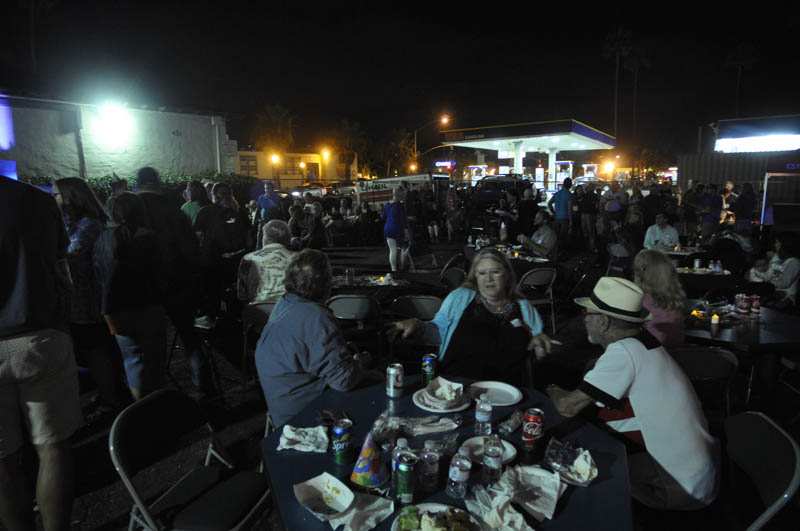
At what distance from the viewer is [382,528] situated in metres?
1.76

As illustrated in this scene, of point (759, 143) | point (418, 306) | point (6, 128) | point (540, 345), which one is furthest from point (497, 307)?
point (759, 143)

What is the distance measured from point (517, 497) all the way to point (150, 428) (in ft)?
5.96

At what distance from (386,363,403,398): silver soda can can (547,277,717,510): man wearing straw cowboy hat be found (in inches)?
36.6

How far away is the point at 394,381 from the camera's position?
280cm

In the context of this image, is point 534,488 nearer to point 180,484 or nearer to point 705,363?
point 180,484

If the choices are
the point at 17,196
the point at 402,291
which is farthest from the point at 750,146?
the point at 17,196

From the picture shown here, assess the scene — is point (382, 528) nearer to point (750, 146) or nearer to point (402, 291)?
point (402, 291)

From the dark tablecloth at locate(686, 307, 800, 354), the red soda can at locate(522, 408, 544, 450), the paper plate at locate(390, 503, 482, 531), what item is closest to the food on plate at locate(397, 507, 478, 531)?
the paper plate at locate(390, 503, 482, 531)

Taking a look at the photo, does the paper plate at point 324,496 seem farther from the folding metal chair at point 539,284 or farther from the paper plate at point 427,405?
the folding metal chair at point 539,284

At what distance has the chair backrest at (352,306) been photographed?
4855 mm

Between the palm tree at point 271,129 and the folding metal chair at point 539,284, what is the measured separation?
4402 cm

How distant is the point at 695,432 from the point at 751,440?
268mm

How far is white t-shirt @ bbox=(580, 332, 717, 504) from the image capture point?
2.23 m

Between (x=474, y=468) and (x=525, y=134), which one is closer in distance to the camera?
(x=474, y=468)
